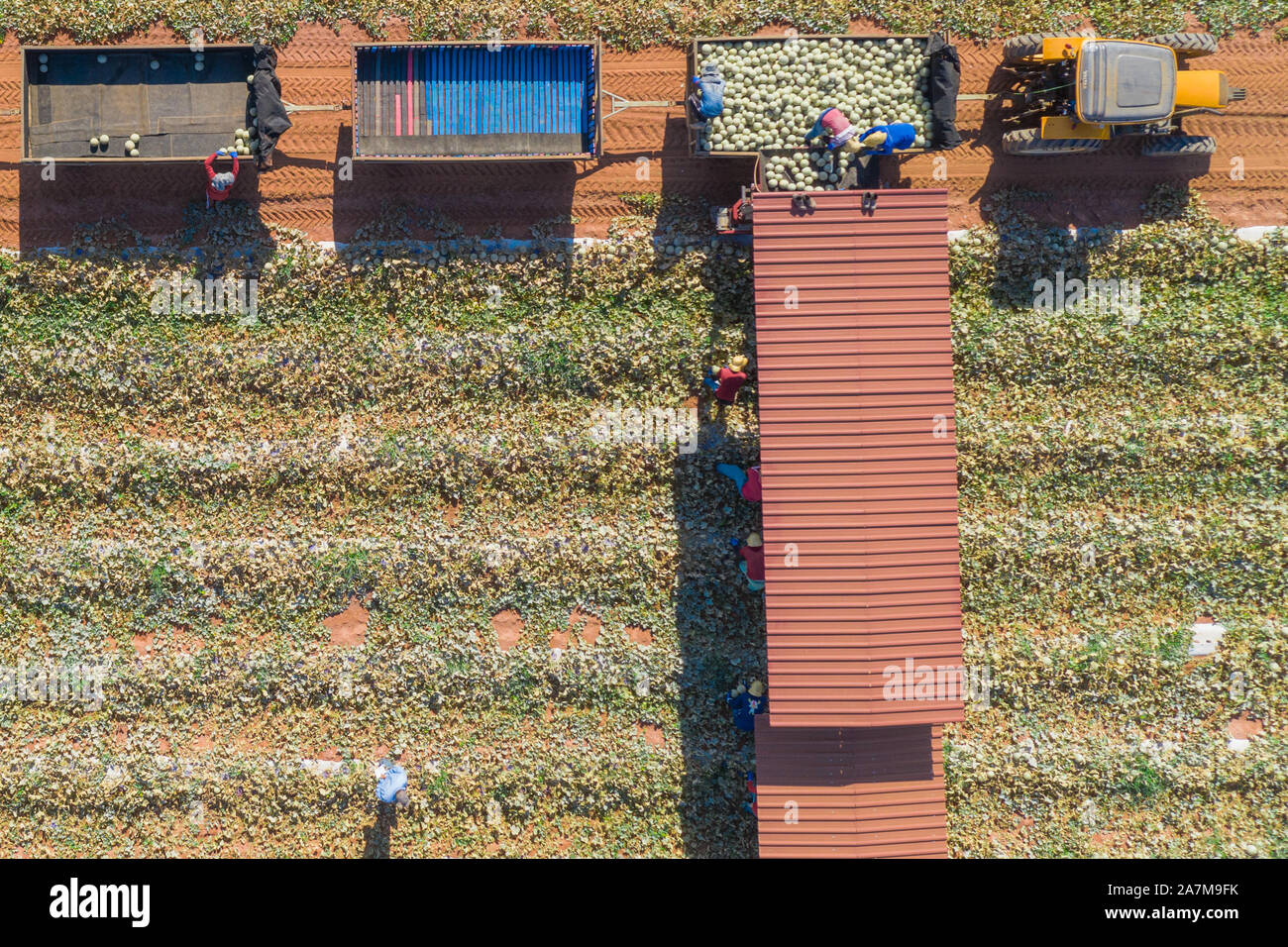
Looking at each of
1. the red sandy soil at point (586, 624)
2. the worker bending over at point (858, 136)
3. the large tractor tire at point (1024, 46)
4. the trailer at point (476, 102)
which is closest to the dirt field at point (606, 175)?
the large tractor tire at point (1024, 46)

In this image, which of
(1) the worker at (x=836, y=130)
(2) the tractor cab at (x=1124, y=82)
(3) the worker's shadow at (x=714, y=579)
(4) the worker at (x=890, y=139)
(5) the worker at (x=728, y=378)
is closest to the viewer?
(4) the worker at (x=890, y=139)

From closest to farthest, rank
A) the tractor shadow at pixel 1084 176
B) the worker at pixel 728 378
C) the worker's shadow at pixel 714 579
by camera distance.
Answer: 1. the worker at pixel 728 378
2. the worker's shadow at pixel 714 579
3. the tractor shadow at pixel 1084 176

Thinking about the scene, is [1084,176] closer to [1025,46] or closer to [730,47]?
[1025,46]

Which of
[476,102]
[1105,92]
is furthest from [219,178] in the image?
[1105,92]

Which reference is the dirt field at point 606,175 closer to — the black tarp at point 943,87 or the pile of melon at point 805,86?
the pile of melon at point 805,86

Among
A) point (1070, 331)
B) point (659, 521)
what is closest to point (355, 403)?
point (659, 521)
